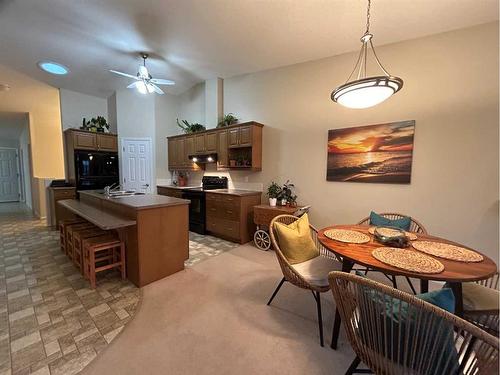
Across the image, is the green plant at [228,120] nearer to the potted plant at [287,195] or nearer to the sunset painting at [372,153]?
the potted plant at [287,195]

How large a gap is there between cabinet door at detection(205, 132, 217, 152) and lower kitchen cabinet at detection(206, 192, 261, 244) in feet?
3.20

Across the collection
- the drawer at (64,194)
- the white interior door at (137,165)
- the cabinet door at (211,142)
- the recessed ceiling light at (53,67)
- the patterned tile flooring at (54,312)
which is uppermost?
the recessed ceiling light at (53,67)

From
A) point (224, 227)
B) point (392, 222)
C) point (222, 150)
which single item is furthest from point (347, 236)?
point (222, 150)

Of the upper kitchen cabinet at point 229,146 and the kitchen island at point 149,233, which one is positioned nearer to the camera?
the kitchen island at point 149,233

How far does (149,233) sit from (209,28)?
2.64m

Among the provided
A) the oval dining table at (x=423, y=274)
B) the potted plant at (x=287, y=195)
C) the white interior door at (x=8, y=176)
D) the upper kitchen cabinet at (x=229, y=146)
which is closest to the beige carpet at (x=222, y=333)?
the oval dining table at (x=423, y=274)

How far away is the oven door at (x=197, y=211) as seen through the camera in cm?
431

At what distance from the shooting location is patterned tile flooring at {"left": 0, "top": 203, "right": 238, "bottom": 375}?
1.48 meters

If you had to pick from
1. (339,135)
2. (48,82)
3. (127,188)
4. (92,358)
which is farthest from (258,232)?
(48,82)

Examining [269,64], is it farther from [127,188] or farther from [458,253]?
[127,188]

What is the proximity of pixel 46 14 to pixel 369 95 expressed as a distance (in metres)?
3.85

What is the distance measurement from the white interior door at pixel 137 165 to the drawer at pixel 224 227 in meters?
2.40

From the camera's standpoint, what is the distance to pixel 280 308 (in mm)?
2059

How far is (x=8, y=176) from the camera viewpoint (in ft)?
28.9
